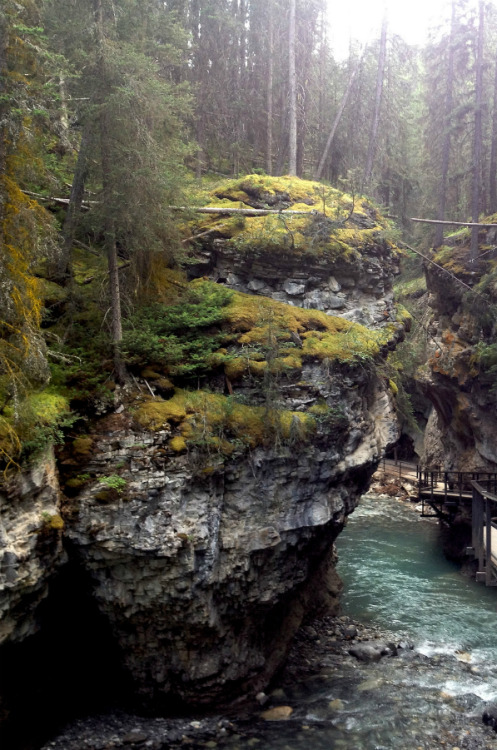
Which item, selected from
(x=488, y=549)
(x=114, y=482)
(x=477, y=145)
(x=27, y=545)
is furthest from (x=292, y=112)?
(x=27, y=545)

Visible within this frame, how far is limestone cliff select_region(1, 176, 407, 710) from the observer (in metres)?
10.2

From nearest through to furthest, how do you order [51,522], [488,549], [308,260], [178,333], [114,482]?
[51,522] → [114,482] → [178,333] → [308,260] → [488,549]

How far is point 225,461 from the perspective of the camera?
11266mm

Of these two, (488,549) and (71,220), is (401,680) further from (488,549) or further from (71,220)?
(71,220)

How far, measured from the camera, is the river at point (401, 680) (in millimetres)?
10844

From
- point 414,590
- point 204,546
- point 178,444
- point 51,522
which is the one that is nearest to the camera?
point 51,522

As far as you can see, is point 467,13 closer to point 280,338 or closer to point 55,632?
point 280,338

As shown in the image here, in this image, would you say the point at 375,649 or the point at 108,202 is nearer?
the point at 108,202

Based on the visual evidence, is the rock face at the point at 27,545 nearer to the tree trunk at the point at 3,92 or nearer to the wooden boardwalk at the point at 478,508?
→ the tree trunk at the point at 3,92

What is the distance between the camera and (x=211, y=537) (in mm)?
10742

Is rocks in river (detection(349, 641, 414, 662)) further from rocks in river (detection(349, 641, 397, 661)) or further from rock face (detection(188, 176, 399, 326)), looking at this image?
rock face (detection(188, 176, 399, 326))

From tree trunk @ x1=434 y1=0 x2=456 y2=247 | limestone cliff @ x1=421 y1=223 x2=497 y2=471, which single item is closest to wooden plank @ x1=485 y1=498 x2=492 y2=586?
limestone cliff @ x1=421 y1=223 x2=497 y2=471

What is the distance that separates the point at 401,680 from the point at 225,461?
7.12 meters

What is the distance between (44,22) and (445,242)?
68.6 ft
